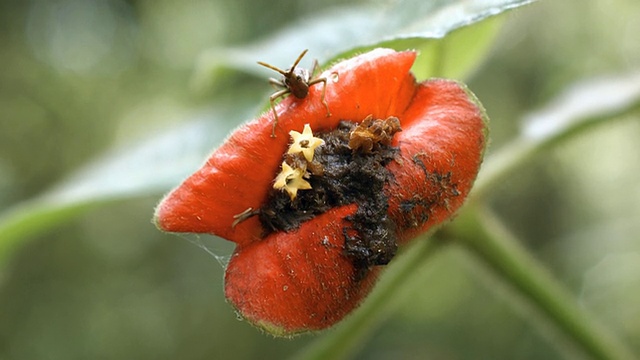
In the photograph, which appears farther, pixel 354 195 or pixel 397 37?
pixel 397 37

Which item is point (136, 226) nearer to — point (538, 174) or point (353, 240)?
point (538, 174)

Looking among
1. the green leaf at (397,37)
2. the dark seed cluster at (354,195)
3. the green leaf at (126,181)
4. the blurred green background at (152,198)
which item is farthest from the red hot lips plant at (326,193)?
the blurred green background at (152,198)

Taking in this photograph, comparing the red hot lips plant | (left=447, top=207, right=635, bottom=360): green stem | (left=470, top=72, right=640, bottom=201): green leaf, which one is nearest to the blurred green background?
(left=470, top=72, right=640, bottom=201): green leaf

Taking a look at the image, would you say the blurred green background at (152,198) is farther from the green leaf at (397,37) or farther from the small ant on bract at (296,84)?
the small ant on bract at (296,84)

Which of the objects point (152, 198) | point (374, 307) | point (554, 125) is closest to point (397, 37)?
point (374, 307)

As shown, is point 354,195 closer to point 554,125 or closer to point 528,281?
point 528,281
